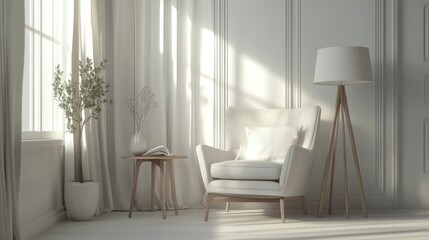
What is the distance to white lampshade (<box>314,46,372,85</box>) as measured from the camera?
15.5 feet

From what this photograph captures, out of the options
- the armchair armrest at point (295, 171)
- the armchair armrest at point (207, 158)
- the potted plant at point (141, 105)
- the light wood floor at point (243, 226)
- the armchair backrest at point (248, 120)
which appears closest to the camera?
the light wood floor at point (243, 226)

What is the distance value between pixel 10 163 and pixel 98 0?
234 centimetres

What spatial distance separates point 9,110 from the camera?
317 cm

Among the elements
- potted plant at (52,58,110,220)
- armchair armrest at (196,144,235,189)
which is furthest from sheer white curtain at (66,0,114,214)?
armchair armrest at (196,144,235,189)

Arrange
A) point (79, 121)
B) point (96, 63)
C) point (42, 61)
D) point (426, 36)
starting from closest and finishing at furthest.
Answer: point (42, 61) < point (79, 121) < point (96, 63) < point (426, 36)

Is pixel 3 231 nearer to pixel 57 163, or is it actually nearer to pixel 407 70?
pixel 57 163

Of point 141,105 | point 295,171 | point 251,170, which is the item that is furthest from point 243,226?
point 141,105

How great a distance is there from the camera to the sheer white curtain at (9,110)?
3.09m

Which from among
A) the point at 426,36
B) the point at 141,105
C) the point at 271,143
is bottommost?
the point at 271,143

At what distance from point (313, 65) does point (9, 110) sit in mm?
2988

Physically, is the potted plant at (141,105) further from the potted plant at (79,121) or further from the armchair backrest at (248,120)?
the armchair backrest at (248,120)

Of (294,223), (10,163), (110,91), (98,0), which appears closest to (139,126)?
(110,91)

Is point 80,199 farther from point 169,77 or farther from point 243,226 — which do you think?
point 169,77

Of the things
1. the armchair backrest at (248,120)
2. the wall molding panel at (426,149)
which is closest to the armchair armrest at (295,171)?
the armchair backrest at (248,120)
